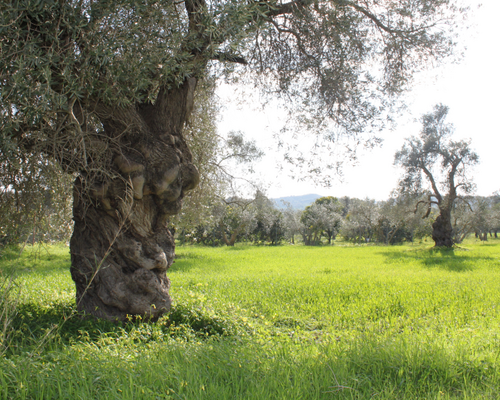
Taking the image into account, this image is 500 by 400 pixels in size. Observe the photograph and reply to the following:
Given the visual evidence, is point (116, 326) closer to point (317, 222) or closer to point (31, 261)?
point (31, 261)

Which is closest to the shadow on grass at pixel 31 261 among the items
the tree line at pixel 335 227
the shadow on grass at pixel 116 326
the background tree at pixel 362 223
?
the shadow on grass at pixel 116 326

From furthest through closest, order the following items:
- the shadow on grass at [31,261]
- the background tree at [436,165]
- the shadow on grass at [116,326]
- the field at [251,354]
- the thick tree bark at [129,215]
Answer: the background tree at [436,165]
the thick tree bark at [129,215]
the shadow on grass at [116,326]
the shadow on grass at [31,261]
the field at [251,354]

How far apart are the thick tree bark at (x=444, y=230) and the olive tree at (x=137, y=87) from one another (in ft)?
62.4

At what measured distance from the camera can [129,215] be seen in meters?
5.44

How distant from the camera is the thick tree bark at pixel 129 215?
17.7 ft

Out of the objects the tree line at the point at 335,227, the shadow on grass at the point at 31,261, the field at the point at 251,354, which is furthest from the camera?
the tree line at the point at 335,227

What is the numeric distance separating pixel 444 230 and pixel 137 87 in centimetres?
2513

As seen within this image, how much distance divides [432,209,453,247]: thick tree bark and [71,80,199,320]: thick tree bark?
76.4 ft

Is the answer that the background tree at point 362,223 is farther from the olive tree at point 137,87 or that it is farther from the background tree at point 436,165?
the olive tree at point 137,87

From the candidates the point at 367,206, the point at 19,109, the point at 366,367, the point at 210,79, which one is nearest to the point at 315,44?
the point at 210,79

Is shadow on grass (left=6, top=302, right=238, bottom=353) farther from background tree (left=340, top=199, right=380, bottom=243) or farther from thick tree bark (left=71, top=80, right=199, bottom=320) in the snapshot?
background tree (left=340, top=199, right=380, bottom=243)

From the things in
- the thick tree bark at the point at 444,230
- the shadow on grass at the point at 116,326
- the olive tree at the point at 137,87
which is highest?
the olive tree at the point at 137,87

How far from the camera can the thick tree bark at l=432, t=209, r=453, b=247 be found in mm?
23453

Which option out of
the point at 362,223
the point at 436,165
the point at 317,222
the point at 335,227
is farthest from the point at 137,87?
the point at 335,227
